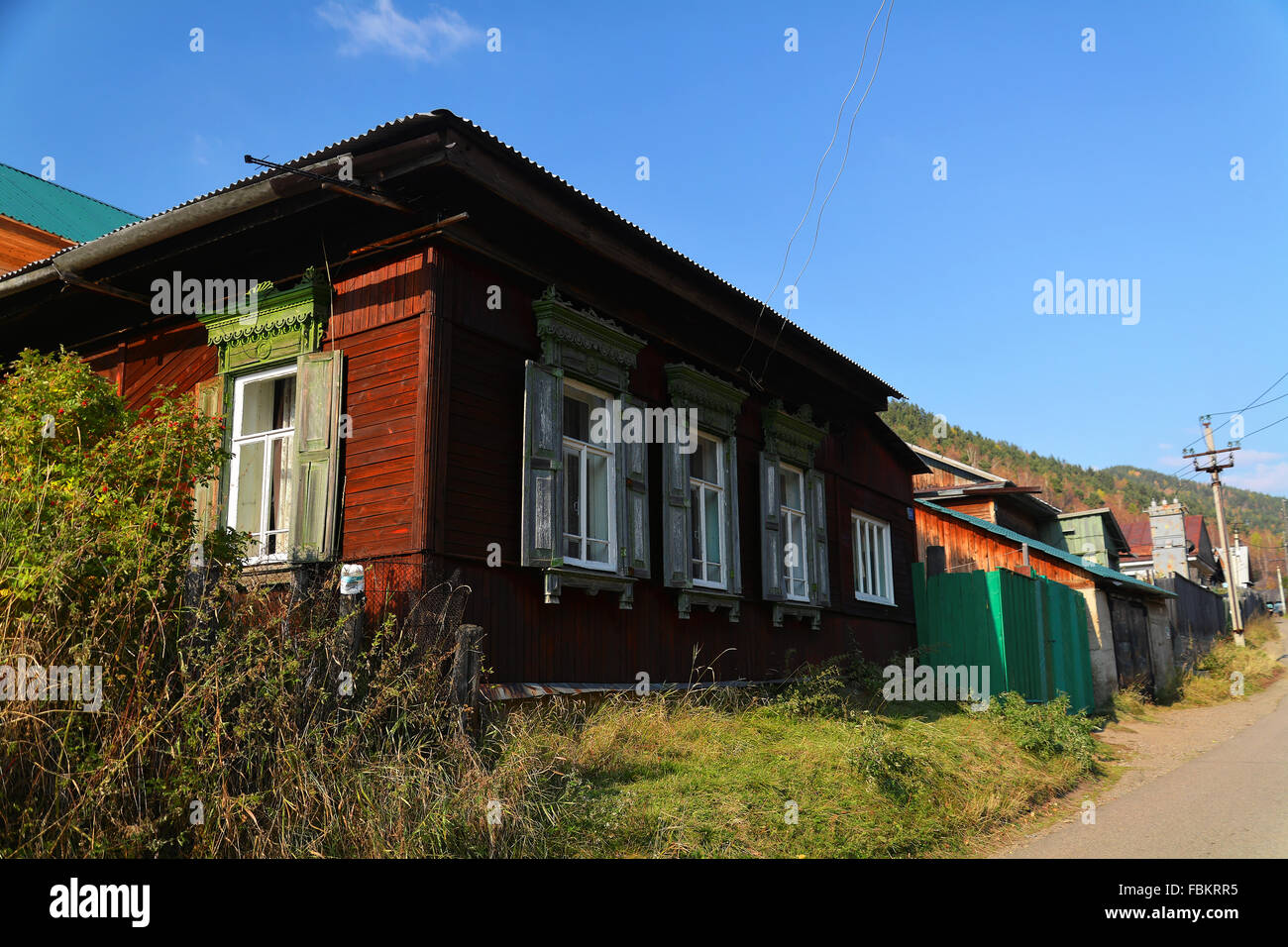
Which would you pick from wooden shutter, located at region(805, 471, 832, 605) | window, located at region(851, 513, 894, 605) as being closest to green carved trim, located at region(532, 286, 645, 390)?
wooden shutter, located at region(805, 471, 832, 605)

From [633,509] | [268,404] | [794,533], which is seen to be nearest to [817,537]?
[794,533]

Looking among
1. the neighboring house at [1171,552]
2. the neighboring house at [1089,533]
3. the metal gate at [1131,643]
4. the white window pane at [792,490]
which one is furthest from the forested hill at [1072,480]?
the white window pane at [792,490]

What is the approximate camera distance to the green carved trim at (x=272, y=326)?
26.7 ft

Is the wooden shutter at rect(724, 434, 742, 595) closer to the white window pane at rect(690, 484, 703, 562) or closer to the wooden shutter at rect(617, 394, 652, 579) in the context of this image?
the white window pane at rect(690, 484, 703, 562)

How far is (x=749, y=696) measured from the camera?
10234 mm

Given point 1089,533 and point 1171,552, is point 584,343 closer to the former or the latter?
point 1089,533

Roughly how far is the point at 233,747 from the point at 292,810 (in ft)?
1.34

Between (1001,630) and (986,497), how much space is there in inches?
398

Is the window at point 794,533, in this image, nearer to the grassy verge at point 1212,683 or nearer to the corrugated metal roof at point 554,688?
the corrugated metal roof at point 554,688

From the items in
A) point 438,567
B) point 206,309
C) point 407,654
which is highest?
point 206,309

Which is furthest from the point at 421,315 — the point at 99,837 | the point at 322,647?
the point at 99,837

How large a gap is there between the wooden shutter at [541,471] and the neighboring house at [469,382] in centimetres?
2

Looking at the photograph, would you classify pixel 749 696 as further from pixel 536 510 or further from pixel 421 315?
pixel 421 315
